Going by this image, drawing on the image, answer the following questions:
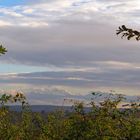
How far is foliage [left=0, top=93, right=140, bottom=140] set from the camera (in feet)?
68.7

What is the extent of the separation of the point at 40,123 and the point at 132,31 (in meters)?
58.7

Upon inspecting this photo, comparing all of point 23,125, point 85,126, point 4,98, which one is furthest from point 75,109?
point 23,125

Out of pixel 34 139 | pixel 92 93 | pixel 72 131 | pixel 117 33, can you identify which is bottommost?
pixel 34 139

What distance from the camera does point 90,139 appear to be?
36406 mm

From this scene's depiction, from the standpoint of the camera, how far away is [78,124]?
1581 inches

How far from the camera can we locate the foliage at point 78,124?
20953mm

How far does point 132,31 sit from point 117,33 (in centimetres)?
52

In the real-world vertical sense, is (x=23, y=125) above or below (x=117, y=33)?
below

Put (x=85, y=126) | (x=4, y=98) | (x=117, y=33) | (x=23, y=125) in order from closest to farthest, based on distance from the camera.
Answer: (x=117, y=33) < (x=4, y=98) < (x=85, y=126) < (x=23, y=125)

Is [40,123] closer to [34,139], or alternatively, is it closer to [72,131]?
[34,139]

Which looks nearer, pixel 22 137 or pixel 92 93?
pixel 92 93

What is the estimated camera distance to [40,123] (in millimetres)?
68250

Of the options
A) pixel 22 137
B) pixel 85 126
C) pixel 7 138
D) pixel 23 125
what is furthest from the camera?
pixel 23 125

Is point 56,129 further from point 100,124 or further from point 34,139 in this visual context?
point 100,124
